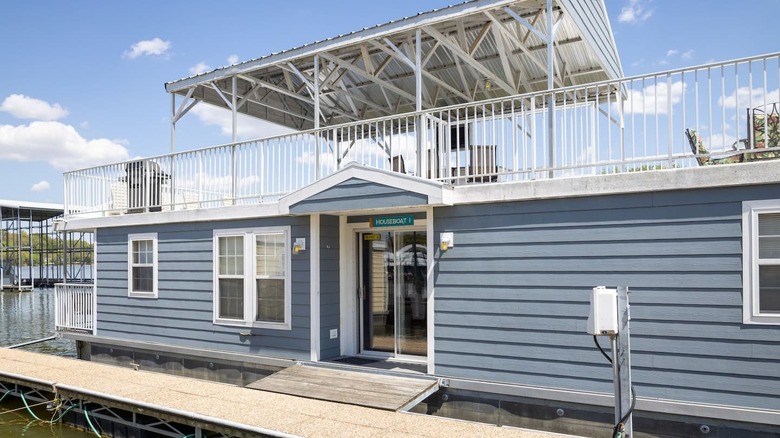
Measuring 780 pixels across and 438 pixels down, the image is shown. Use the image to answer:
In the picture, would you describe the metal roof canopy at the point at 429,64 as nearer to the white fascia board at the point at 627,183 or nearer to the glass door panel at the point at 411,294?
the white fascia board at the point at 627,183

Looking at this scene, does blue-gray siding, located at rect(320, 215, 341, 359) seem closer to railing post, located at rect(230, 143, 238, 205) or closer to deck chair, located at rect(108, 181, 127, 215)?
railing post, located at rect(230, 143, 238, 205)

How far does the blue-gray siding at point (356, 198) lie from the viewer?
6.69m

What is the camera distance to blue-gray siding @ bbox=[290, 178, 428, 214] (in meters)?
6.69

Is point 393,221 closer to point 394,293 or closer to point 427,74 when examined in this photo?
point 394,293

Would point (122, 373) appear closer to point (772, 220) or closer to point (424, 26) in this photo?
point (424, 26)

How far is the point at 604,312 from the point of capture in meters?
3.59

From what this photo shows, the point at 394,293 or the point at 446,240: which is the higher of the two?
the point at 446,240

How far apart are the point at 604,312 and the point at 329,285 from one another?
197 inches

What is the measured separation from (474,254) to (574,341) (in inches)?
56.1

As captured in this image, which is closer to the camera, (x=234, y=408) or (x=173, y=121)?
(x=234, y=408)

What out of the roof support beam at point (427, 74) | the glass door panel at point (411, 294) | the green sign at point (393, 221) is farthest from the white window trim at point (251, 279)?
the roof support beam at point (427, 74)

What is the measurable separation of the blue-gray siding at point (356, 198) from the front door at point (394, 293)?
1.03 meters

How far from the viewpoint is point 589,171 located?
6.36 metres

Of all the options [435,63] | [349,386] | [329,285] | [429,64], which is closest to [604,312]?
[349,386]
